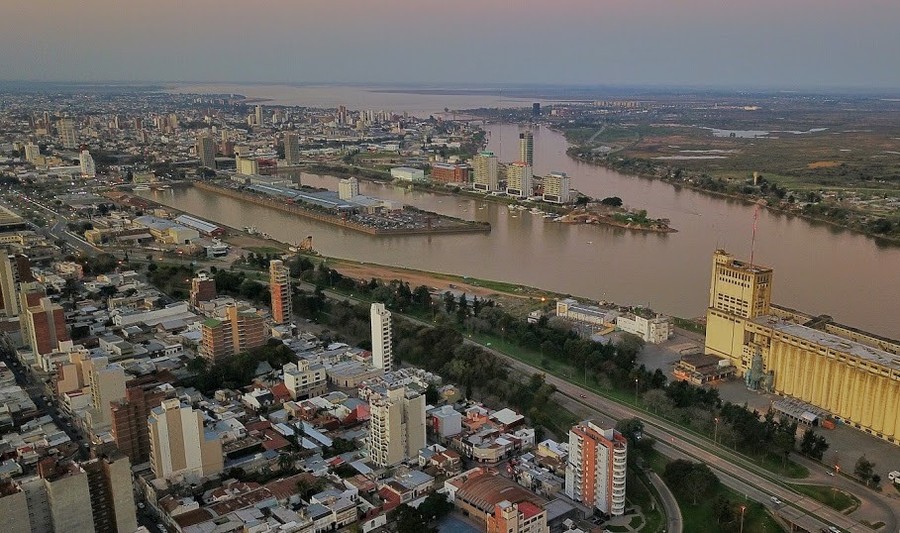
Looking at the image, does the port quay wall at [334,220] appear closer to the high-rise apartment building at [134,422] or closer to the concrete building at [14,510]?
the high-rise apartment building at [134,422]

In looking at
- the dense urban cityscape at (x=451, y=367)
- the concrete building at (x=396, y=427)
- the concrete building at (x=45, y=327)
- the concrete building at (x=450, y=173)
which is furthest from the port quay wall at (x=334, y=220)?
the concrete building at (x=396, y=427)

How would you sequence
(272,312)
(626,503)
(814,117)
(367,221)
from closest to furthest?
(626,503) < (272,312) < (367,221) < (814,117)

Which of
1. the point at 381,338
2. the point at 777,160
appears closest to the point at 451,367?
the point at 381,338

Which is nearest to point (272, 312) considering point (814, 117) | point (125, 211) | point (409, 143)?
point (125, 211)

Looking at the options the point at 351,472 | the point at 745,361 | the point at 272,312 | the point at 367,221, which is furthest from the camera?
the point at 367,221

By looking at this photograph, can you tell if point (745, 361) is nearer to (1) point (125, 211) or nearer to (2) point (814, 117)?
(1) point (125, 211)

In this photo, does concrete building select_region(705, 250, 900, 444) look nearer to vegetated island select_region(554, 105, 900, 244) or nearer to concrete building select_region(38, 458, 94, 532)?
concrete building select_region(38, 458, 94, 532)

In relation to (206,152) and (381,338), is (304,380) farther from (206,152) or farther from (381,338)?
(206,152)
